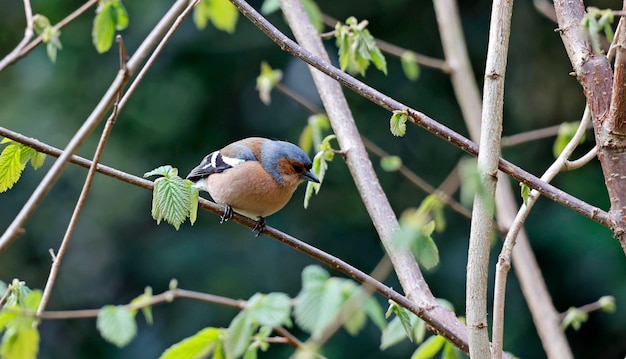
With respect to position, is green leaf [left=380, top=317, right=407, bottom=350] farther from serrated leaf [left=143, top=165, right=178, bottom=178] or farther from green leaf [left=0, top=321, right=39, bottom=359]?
green leaf [left=0, top=321, right=39, bottom=359]

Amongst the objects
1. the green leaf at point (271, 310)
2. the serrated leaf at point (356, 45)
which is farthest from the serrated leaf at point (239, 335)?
the serrated leaf at point (356, 45)

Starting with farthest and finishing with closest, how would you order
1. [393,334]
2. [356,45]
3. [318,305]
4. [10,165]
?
1. [356,45]
2. [393,334]
3. [10,165]
4. [318,305]

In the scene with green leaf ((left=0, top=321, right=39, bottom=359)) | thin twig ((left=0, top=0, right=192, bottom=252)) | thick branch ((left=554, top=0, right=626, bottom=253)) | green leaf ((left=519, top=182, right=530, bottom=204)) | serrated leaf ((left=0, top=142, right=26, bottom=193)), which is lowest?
green leaf ((left=0, top=321, right=39, bottom=359))

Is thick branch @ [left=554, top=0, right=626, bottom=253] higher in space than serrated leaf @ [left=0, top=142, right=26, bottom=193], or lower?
higher

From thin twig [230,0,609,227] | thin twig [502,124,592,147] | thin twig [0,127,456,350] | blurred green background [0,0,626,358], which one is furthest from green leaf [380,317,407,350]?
blurred green background [0,0,626,358]

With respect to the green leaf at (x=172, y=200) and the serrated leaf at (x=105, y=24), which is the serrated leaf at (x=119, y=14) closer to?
the serrated leaf at (x=105, y=24)

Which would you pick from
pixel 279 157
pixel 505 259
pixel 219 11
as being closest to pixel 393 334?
pixel 505 259

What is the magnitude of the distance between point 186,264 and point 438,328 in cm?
560

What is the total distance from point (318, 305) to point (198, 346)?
0.59 metres

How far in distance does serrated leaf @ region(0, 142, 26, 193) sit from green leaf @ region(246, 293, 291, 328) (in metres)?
0.77

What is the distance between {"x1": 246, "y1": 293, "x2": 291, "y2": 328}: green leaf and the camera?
1.69m

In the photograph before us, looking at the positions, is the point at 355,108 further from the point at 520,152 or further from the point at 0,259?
the point at 0,259

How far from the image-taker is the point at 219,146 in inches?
301

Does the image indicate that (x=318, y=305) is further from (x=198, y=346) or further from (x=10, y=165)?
(x=10, y=165)
